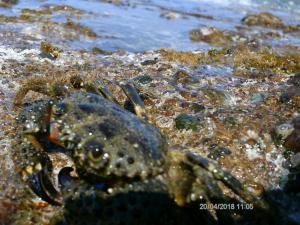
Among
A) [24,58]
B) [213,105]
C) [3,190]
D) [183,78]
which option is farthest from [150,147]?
[24,58]

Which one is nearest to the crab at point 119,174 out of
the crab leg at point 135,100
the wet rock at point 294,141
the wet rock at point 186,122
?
the crab leg at point 135,100

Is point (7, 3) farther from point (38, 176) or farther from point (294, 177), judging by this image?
point (294, 177)

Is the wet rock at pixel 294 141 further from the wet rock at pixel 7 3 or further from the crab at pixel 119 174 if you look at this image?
the wet rock at pixel 7 3

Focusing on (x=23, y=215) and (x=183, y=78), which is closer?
(x=23, y=215)

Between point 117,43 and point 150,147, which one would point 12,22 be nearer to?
point 117,43

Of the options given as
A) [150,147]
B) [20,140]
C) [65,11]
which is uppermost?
[150,147]

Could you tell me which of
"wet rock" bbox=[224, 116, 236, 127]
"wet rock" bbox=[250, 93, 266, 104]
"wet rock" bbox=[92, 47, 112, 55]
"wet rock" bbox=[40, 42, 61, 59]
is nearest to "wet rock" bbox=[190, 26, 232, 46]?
"wet rock" bbox=[92, 47, 112, 55]

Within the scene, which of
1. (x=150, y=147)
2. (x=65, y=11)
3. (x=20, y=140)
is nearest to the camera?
(x=150, y=147)

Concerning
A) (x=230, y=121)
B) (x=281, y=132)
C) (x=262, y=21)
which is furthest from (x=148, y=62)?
(x=262, y=21)
